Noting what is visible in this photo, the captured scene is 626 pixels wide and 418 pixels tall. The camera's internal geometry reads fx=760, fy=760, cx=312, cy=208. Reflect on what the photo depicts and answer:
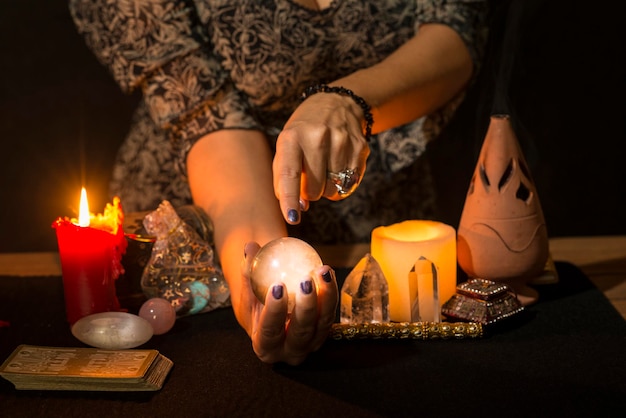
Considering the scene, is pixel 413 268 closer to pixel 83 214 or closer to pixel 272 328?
pixel 272 328

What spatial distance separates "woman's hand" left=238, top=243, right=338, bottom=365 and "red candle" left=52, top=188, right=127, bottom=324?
7.3 inches

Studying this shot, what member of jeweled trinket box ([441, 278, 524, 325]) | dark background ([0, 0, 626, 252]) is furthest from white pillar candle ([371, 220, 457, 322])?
dark background ([0, 0, 626, 252])

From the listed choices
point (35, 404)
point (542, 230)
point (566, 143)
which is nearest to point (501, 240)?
point (542, 230)

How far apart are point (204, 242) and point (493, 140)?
1.28 feet

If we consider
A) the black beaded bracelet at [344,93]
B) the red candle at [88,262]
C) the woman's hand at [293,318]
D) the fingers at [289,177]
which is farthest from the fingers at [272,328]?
the black beaded bracelet at [344,93]

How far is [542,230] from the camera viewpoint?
94cm

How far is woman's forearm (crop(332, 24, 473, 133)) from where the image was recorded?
1.06 meters

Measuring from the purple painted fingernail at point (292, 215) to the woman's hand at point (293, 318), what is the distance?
6 cm

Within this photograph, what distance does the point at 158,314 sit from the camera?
35.3 inches

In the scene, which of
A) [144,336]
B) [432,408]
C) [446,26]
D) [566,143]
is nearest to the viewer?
[432,408]

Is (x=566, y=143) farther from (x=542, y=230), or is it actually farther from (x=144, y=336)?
(x=144, y=336)

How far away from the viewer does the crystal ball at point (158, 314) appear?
0.90 meters

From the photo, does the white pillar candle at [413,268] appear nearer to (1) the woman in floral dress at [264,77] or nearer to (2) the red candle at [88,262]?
(1) the woman in floral dress at [264,77]

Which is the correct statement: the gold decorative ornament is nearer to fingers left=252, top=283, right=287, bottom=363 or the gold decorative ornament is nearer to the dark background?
fingers left=252, top=283, right=287, bottom=363
